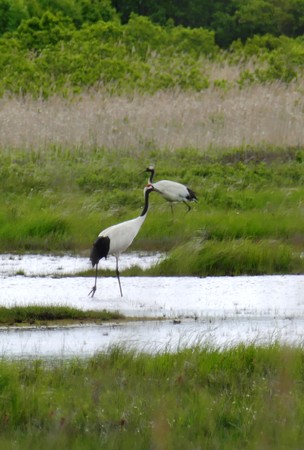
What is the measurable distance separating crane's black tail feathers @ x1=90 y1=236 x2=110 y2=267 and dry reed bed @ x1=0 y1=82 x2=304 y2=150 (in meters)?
6.91

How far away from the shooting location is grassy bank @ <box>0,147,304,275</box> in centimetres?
1270

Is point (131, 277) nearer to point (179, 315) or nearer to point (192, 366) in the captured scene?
point (179, 315)

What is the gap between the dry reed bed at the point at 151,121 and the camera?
18.7 m

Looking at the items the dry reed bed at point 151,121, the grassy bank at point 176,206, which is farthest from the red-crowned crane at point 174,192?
the dry reed bed at point 151,121

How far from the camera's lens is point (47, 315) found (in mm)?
9961

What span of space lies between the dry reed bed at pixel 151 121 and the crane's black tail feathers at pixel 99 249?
691cm

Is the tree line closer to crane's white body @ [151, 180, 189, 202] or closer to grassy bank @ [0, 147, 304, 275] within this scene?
grassy bank @ [0, 147, 304, 275]

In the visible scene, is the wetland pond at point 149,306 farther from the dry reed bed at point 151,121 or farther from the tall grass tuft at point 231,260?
the dry reed bed at point 151,121

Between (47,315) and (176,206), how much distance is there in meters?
6.53

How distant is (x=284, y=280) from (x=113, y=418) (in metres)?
6.22

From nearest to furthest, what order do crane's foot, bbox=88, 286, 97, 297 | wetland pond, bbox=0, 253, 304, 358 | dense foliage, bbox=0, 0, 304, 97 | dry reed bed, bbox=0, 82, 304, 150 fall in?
wetland pond, bbox=0, 253, 304, 358 < crane's foot, bbox=88, 286, 97, 297 < dry reed bed, bbox=0, 82, 304, 150 < dense foliage, bbox=0, 0, 304, 97

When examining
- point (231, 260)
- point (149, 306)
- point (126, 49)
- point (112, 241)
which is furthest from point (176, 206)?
point (126, 49)

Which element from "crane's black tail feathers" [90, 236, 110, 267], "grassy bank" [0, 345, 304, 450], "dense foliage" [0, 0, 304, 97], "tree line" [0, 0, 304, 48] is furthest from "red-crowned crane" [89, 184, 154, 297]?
"tree line" [0, 0, 304, 48]

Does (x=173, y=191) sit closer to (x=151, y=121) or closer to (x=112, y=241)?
(x=112, y=241)
